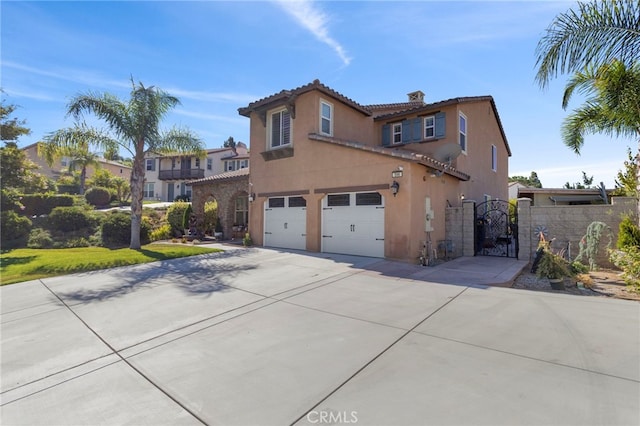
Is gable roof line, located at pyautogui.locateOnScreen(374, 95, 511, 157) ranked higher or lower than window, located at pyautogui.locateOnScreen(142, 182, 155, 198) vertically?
higher

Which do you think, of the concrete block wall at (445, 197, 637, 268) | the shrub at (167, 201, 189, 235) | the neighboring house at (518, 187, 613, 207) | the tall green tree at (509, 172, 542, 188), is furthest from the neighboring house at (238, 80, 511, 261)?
the tall green tree at (509, 172, 542, 188)

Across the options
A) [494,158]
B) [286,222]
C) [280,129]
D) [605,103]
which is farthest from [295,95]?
[494,158]

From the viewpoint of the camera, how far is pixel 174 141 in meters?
13.7

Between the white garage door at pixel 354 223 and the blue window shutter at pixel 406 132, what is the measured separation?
5.39 m

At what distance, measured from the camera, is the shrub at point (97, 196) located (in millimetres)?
31078

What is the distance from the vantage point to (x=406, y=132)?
48.1 feet

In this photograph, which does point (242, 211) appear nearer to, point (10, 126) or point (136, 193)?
point (136, 193)

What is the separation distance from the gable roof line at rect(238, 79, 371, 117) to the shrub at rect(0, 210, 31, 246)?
13233mm

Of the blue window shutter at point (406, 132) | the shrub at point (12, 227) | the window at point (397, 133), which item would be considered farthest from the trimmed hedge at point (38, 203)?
the blue window shutter at point (406, 132)

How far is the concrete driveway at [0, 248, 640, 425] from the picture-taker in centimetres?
263

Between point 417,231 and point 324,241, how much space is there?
3.84 metres

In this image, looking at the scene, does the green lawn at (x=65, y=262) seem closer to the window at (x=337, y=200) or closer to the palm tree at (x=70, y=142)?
the palm tree at (x=70, y=142)

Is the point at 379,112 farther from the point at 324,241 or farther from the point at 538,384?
the point at 538,384

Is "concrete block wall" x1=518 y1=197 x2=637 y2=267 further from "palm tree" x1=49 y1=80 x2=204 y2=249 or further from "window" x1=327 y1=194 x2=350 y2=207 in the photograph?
→ "palm tree" x1=49 y1=80 x2=204 y2=249
